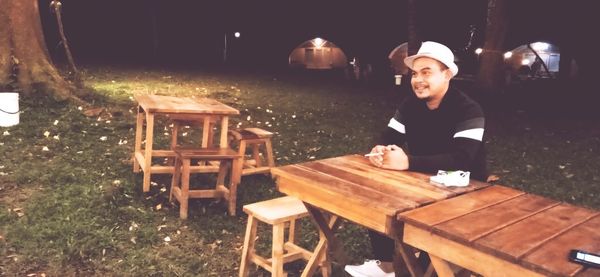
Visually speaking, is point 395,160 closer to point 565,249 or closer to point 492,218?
point 492,218

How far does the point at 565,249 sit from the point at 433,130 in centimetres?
165

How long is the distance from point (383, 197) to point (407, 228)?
A: 298 mm

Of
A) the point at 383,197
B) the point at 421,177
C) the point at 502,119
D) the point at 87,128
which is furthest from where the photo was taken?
the point at 502,119

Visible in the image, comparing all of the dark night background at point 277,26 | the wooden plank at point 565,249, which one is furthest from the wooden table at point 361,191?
the dark night background at point 277,26

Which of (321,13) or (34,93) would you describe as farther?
(321,13)

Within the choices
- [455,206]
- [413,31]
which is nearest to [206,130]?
[455,206]

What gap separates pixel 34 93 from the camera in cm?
1017

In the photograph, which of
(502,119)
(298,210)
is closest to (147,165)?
(298,210)

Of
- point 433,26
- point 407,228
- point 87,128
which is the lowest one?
point 87,128

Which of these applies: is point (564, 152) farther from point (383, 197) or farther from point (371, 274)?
point (383, 197)

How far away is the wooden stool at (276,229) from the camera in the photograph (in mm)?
4035

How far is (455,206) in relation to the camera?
2.83 meters

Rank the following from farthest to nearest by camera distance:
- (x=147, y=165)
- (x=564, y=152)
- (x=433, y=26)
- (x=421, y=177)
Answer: (x=433, y=26)
(x=564, y=152)
(x=147, y=165)
(x=421, y=177)

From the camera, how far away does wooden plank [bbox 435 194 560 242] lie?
2426 mm
